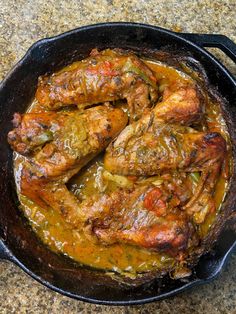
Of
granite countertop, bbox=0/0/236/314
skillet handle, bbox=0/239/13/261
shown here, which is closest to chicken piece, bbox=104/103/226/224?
skillet handle, bbox=0/239/13/261

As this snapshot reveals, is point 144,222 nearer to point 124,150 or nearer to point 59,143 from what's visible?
point 124,150

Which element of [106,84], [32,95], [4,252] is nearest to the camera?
[4,252]

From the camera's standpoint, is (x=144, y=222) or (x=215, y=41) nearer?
(x=144, y=222)

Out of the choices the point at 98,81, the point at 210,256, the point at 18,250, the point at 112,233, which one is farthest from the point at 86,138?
the point at 210,256

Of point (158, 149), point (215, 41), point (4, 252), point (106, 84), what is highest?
point (215, 41)

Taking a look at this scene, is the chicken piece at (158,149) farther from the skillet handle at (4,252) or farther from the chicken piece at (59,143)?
the skillet handle at (4,252)

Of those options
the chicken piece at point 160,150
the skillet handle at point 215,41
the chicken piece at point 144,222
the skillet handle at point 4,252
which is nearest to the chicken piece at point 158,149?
the chicken piece at point 160,150

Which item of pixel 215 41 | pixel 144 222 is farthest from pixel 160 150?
pixel 215 41
